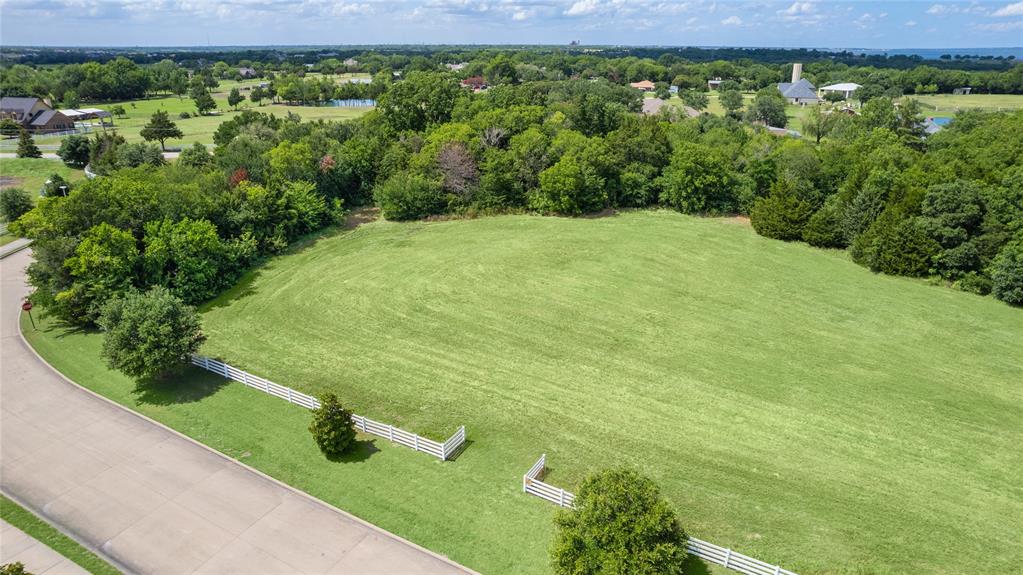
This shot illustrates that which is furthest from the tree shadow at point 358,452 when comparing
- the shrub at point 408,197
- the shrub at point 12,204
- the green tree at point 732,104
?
the green tree at point 732,104

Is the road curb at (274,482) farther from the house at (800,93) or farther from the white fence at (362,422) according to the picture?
the house at (800,93)

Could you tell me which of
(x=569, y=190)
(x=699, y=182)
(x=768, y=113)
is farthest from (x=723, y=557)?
(x=768, y=113)

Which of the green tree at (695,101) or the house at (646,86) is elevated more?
the house at (646,86)

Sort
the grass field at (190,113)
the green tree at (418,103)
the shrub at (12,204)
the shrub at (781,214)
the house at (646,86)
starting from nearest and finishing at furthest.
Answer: the shrub at (781,214) < the shrub at (12,204) < the green tree at (418,103) < the grass field at (190,113) < the house at (646,86)

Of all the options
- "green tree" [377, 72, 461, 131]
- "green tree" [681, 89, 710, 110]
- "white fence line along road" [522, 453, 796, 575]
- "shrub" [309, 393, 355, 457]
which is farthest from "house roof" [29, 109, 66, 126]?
"white fence line along road" [522, 453, 796, 575]

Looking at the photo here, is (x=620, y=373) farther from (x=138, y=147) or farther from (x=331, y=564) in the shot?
(x=138, y=147)

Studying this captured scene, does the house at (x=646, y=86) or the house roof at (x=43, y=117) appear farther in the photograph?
the house at (x=646, y=86)

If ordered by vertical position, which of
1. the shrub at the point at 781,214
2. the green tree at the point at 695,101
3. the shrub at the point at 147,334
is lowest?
the shrub at the point at 147,334
